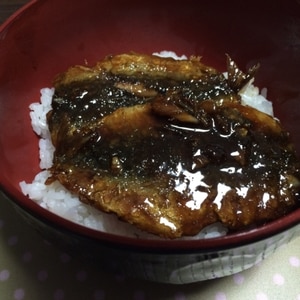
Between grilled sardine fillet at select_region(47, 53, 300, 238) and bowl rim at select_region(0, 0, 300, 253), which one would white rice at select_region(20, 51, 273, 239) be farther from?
bowl rim at select_region(0, 0, 300, 253)

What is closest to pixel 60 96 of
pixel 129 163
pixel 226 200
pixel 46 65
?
pixel 46 65

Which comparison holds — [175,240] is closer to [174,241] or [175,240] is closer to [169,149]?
[174,241]

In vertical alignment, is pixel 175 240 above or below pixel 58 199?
above

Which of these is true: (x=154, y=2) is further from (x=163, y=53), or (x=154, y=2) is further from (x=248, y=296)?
(x=248, y=296)

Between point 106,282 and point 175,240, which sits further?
point 106,282

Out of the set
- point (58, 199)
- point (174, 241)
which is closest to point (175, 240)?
point (174, 241)

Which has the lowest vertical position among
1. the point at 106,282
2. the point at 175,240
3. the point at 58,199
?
the point at 106,282
